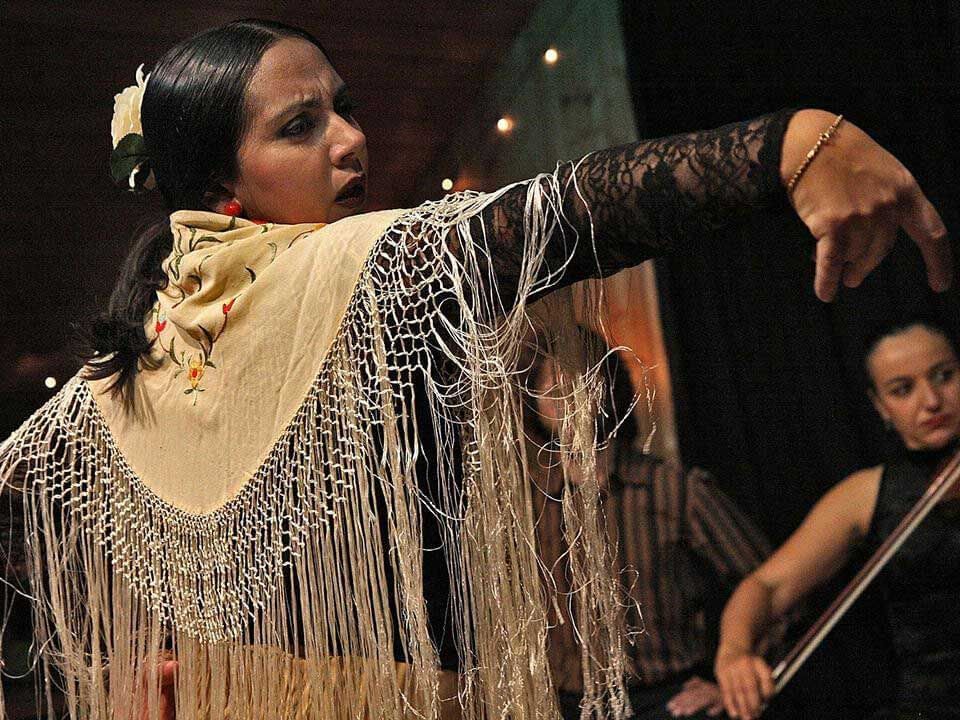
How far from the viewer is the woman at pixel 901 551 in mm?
1331

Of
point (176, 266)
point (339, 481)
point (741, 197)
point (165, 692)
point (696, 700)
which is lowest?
point (696, 700)

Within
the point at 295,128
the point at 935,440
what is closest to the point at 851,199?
the point at 295,128

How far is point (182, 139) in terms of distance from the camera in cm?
100

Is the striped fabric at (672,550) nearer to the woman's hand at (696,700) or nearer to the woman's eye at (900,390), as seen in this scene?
the woman's hand at (696,700)

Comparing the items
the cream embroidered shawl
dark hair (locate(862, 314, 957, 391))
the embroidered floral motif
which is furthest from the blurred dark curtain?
the embroidered floral motif

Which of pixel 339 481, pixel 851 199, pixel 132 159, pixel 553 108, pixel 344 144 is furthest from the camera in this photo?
pixel 553 108

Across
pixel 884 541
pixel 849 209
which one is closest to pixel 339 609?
pixel 849 209

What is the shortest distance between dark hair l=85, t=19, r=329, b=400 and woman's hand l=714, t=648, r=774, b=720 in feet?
2.77

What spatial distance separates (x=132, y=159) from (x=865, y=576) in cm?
101

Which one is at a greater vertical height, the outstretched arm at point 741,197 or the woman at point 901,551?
the outstretched arm at point 741,197

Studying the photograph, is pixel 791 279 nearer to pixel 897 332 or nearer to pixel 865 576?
pixel 897 332

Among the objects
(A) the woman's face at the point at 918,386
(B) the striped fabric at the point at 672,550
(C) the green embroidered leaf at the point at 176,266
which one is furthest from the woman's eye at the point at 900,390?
(C) the green embroidered leaf at the point at 176,266

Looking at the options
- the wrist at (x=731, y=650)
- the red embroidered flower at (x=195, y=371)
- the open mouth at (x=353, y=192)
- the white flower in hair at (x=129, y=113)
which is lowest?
the wrist at (x=731, y=650)

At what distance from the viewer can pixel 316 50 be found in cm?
99
